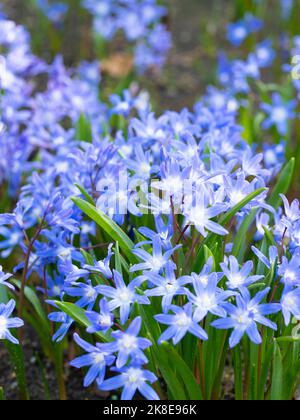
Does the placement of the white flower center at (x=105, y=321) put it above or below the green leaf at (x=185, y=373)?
above

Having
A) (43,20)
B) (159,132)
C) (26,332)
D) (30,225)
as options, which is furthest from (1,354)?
(43,20)

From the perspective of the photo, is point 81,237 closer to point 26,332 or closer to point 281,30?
point 26,332

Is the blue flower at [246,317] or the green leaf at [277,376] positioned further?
the green leaf at [277,376]

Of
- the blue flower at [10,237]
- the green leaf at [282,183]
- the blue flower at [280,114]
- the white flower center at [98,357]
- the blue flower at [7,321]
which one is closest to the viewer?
the white flower center at [98,357]

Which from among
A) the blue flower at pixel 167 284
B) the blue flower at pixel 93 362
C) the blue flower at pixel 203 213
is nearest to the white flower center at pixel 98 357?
the blue flower at pixel 93 362

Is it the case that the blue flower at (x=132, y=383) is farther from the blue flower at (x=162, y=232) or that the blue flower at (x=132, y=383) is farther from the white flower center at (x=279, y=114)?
the white flower center at (x=279, y=114)

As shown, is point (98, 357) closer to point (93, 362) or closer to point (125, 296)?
point (93, 362)
